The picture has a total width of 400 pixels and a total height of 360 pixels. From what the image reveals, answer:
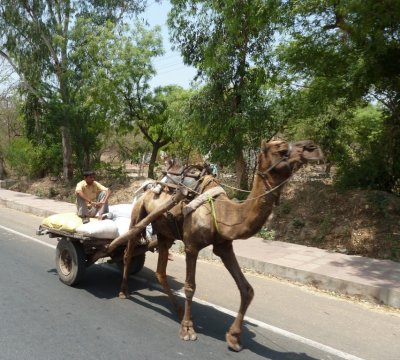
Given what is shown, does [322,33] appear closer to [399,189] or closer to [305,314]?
[399,189]

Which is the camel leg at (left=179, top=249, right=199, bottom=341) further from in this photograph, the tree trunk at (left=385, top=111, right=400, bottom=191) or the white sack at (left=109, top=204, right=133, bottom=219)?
the tree trunk at (left=385, top=111, right=400, bottom=191)

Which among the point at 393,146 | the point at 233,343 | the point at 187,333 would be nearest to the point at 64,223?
the point at 187,333

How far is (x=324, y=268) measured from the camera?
730 cm

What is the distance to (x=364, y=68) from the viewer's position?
8.76m

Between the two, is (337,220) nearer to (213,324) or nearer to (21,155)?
(213,324)

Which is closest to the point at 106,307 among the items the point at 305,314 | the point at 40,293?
the point at 40,293

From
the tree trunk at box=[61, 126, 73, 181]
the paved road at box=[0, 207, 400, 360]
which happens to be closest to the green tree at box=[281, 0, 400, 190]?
the paved road at box=[0, 207, 400, 360]

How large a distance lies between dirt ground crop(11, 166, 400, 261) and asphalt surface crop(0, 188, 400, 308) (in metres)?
0.58

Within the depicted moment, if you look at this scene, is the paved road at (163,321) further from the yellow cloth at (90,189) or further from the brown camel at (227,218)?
the yellow cloth at (90,189)

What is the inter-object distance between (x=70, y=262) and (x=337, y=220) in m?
6.18

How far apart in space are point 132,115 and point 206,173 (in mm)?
12604

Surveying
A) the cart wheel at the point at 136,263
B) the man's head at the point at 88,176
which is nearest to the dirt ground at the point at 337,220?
the cart wheel at the point at 136,263

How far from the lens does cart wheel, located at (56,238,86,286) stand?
6066mm

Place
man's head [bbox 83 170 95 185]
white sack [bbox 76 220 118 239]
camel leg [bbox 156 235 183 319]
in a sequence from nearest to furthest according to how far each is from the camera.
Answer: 1. camel leg [bbox 156 235 183 319]
2. white sack [bbox 76 220 118 239]
3. man's head [bbox 83 170 95 185]
